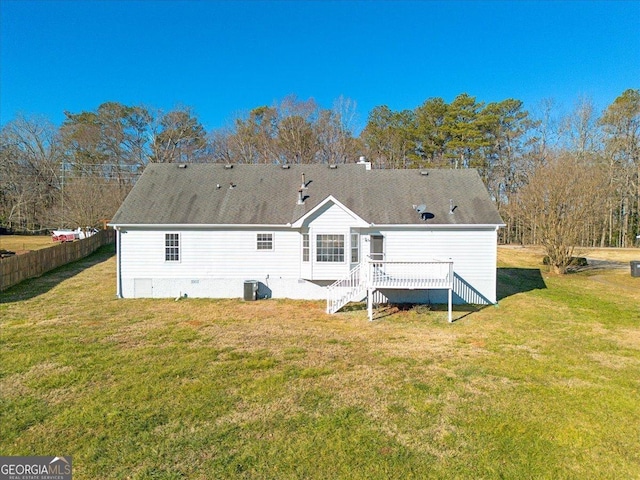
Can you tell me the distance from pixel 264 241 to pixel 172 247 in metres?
3.71

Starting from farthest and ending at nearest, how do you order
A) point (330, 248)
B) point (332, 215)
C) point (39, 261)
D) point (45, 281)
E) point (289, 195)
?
point (39, 261), point (45, 281), point (289, 195), point (330, 248), point (332, 215)

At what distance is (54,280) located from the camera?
55.8 feet

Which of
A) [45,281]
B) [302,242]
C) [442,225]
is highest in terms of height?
[442,225]

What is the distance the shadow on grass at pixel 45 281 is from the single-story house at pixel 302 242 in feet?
12.5

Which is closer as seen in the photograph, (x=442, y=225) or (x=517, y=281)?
(x=442, y=225)

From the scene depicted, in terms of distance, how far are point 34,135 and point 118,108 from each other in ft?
44.8

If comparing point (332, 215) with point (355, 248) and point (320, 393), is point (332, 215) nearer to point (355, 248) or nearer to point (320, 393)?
point (355, 248)

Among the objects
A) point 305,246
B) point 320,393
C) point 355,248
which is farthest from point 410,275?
point 320,393

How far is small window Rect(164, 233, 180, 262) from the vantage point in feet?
46.0

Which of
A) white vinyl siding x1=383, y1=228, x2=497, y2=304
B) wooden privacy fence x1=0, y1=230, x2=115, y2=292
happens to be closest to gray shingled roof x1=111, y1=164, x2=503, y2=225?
white vinyl siding x1=383, y1=228, x2=497, y2=304

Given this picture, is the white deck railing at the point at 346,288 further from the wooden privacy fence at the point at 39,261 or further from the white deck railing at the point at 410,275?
the wooden privacy fence at the point at 39,261

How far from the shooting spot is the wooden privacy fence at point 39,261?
14680 mm

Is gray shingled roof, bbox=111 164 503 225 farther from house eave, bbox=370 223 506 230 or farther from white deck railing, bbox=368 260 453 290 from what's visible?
white deck railing, bbox=368 260 453 290

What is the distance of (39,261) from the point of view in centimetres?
1805
